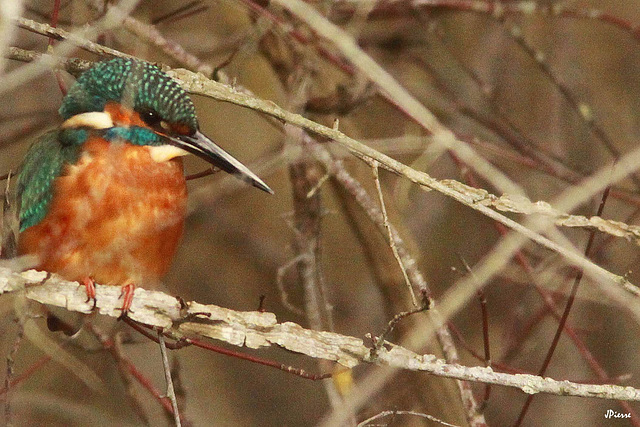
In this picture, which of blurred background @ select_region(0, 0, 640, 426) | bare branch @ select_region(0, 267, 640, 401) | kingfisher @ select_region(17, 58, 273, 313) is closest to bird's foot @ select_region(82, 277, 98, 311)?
bare branch @ select_region(0, 267, 640, 401)

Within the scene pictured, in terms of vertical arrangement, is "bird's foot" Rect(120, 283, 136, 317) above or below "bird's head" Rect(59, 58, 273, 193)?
below

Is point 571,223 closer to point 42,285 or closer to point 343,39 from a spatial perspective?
point 343,39

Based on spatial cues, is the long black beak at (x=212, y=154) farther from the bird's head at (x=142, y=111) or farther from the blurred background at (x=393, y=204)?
the blurred background at (x=393, y=204)

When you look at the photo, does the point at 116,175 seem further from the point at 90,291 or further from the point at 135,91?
the point at 90,291

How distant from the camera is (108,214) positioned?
216cm

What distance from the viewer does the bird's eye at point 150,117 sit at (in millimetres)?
2188

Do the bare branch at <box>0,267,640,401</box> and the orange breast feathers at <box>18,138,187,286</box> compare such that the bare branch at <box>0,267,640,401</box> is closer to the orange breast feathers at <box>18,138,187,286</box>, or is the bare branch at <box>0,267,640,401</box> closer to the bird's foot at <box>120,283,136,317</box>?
the bird's foot at <box>120,283,136,317</box>

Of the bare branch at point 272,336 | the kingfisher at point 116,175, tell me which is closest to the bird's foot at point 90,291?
the bare branch at point 272,336

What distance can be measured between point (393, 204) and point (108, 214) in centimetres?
128

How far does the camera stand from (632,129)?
4.13m

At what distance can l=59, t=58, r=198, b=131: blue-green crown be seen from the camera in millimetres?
2131

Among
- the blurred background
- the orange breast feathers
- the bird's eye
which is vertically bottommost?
the orange breast feathers

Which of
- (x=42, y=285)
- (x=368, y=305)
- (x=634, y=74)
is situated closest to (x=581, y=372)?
(x=368, y=305)

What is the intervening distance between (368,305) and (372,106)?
0.98m
